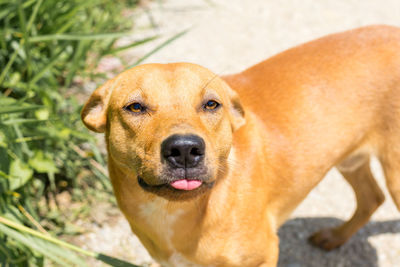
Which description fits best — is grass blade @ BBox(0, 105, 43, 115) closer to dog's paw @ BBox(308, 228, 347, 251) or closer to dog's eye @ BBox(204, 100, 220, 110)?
dog's eye @ BBox(204, 100, 220, 110)

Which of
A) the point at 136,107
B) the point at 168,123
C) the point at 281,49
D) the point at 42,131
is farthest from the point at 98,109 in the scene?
the point at 281,49

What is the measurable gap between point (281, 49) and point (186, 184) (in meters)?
4.25

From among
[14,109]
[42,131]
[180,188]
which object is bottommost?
[42,131]

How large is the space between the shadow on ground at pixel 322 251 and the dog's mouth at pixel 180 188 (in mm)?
1838

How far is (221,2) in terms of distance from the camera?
281 inches

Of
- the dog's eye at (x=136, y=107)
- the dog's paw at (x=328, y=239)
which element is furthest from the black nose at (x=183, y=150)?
the dog's paw at (x=328, y=239)

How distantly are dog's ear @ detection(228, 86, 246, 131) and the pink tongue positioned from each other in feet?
2.07

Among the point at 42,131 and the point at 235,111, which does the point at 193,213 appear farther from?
the point at 42,131

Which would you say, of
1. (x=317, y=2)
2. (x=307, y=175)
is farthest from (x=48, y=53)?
(x=317, y=2)

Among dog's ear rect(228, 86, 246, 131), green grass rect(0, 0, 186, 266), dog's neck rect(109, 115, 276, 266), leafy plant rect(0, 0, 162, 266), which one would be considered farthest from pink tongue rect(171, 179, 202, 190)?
green grass rect(0, 0, 186, 266)

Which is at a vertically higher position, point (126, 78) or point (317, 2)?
point (126, 78)

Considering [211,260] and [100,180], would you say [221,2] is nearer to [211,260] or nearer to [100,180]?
[100,180]

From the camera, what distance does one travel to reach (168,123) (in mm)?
2350

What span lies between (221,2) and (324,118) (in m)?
4.46
